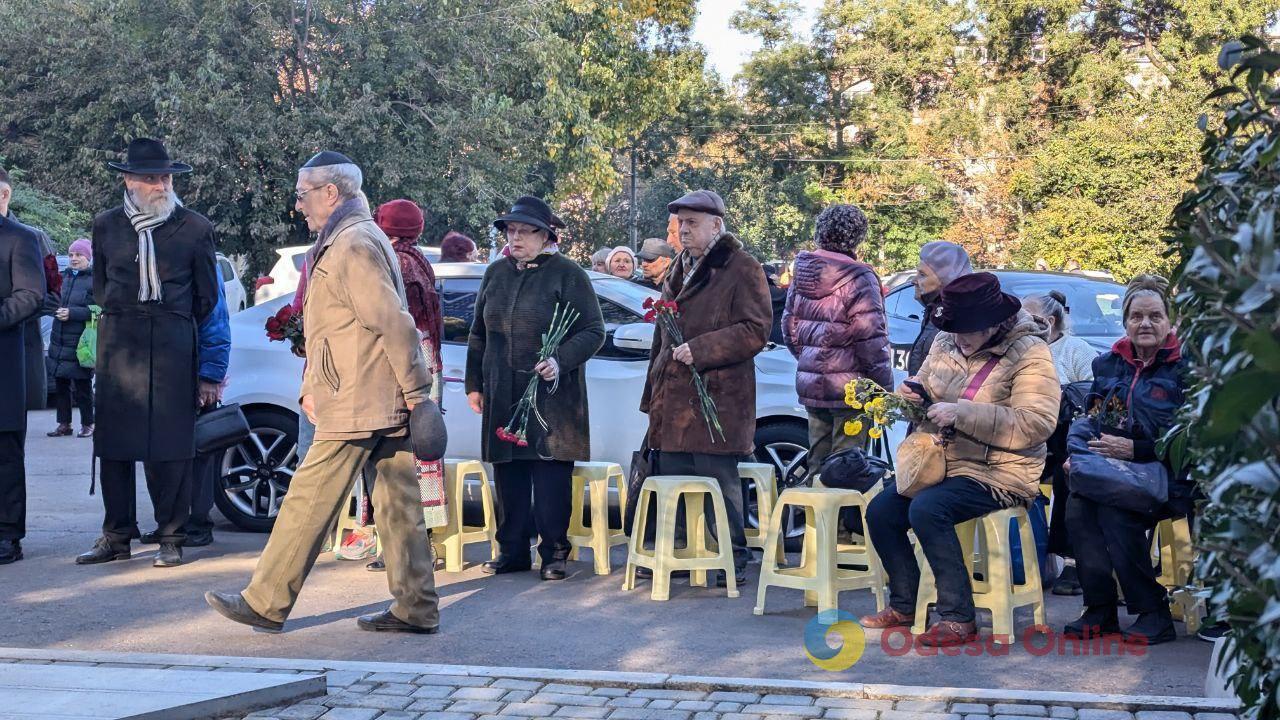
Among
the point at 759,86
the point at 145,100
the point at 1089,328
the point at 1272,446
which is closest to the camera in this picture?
the point at 1272,446

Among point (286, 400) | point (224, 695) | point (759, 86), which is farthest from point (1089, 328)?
point (759, 86)

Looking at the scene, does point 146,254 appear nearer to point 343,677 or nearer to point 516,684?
point 343,677

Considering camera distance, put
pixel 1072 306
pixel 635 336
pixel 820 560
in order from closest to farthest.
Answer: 1. pixel 820 560
2. pixel 635 336
3. pixel 1072 306

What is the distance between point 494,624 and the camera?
7.02 metres

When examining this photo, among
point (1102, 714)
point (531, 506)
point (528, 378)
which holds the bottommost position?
point (1102, 714)

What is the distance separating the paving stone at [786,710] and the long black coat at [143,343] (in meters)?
4.39

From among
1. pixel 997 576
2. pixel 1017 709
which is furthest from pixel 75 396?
pixel 1017 709

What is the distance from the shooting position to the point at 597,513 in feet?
27.6

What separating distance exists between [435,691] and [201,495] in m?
4.44

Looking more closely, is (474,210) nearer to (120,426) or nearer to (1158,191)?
(1158,191)

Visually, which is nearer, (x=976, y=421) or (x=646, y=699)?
(x=646, y=699)

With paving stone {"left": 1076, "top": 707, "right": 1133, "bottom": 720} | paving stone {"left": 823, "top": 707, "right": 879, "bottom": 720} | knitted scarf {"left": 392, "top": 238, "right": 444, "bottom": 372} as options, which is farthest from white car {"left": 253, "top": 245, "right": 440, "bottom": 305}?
paving stone {"left": 1076, "top": 707, "right": 1133, "bottom": 720}

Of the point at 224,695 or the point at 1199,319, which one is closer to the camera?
the point at 1199,319

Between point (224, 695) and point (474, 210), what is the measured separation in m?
24.8
